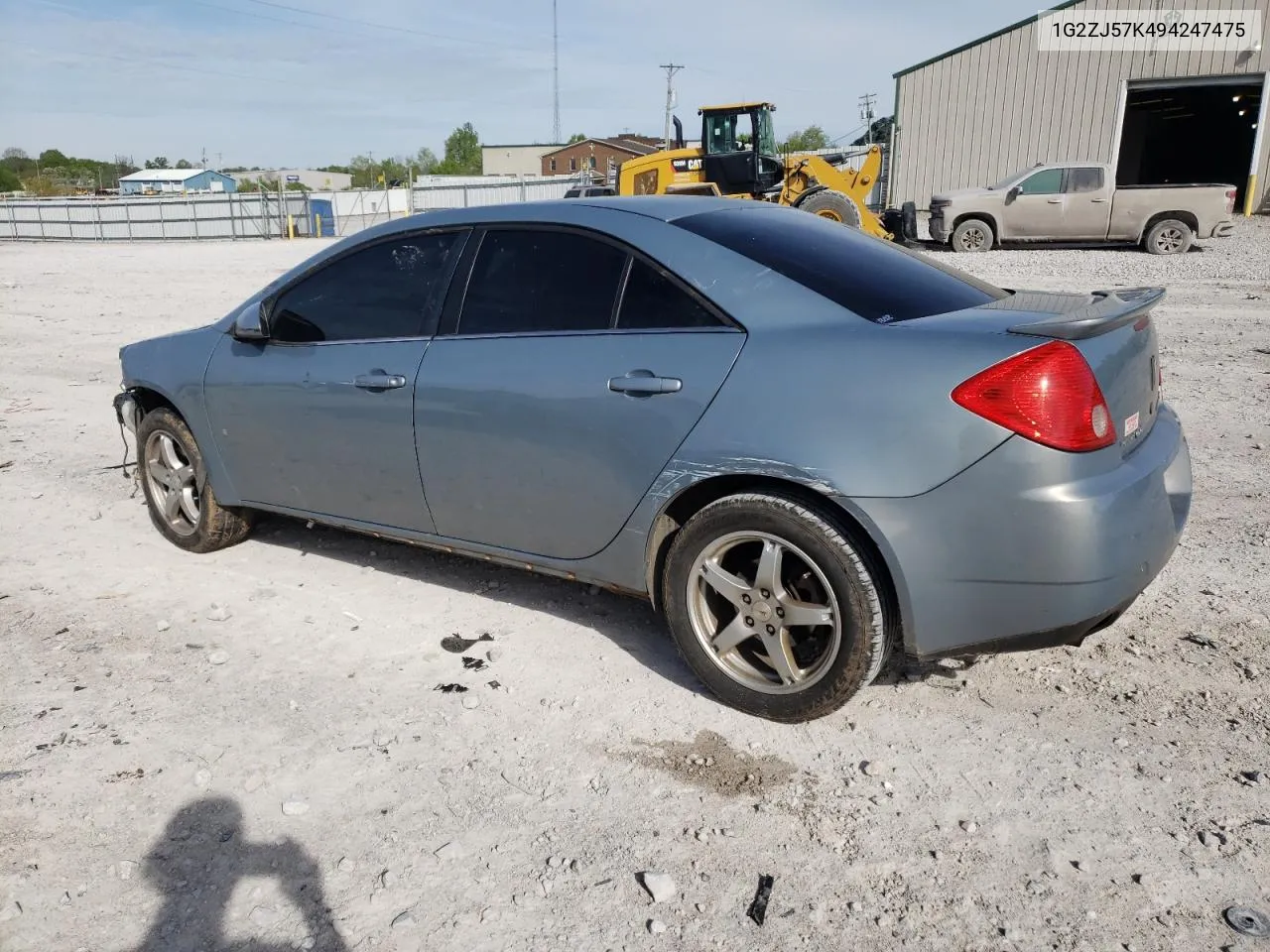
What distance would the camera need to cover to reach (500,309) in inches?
144

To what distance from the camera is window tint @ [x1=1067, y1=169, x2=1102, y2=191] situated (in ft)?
58.9

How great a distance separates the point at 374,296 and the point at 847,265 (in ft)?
6.41

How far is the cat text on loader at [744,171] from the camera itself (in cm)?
1925

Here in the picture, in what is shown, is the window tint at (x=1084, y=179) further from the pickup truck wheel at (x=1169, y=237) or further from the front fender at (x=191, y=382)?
the front fender at (x=191, y=382)

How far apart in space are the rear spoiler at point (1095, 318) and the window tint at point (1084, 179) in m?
16.8

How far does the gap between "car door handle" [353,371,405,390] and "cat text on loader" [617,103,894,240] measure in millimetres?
15653

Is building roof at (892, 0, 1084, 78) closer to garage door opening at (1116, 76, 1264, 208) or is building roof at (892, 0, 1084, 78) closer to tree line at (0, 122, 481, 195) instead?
garage door opening at (1116, 76, 1264, 208)

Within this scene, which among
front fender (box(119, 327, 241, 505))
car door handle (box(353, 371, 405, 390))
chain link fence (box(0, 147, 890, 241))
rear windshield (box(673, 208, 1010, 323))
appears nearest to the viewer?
rear windshield (box(673, 208, 1010, 323))

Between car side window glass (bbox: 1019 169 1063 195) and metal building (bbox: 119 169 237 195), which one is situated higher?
metal building (bbox: 119 169 237 195)

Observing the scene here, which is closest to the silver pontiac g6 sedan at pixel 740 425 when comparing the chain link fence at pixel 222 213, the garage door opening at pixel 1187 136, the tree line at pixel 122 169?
the garage door opening at pixel 1187 136

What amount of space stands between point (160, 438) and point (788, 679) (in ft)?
11.5


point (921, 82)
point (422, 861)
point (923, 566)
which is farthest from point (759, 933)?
point (921, 82)

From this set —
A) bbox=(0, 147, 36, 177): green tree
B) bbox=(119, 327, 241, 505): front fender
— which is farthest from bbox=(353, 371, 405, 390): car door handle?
bbox=(0, 147, 36, 177): green tree

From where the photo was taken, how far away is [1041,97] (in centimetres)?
2564
